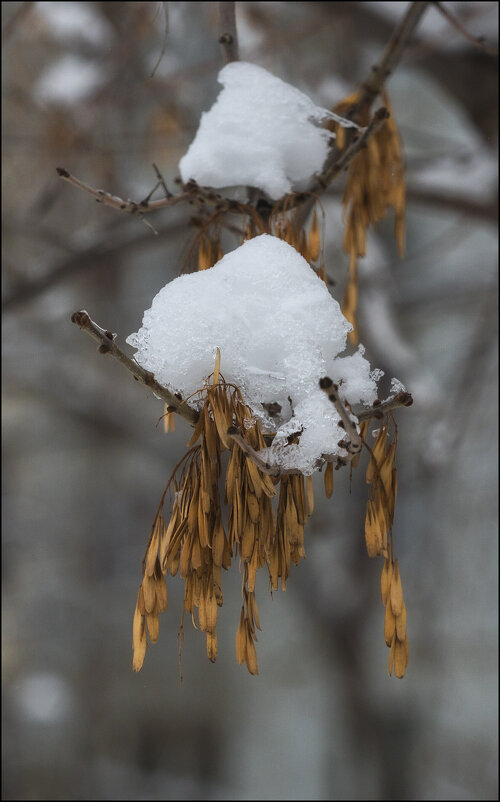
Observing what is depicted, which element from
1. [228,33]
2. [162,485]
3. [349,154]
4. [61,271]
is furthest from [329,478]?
[162,485]

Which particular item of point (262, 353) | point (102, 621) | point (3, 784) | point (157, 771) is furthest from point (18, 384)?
point (262, 353)

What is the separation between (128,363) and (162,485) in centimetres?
151

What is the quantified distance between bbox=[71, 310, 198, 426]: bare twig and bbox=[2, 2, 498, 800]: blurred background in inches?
37.9

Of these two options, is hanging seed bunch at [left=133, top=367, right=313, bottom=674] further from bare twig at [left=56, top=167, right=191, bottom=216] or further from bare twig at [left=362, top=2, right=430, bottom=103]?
bare twig at [left=362, top=2, right=430, bottom=103]

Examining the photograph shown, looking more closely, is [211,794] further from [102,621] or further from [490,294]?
[490,294]

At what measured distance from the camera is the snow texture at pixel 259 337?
313 mm

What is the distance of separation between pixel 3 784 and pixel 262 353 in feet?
5.15

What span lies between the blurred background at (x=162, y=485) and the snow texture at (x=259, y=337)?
91 cm

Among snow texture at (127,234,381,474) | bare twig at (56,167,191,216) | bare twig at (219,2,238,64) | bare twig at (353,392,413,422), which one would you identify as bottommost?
bare twig at (353,392,413,422)

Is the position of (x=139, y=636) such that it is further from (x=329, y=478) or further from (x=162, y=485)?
(x=162, y=485)

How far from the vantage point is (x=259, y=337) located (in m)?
0.33

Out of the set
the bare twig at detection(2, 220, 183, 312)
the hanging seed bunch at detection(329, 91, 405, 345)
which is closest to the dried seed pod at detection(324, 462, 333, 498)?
the hanging seed bunch at detection(329, 91, 405, 345)

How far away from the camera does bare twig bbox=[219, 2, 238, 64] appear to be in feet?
1.61

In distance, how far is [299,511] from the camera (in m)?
0.29
